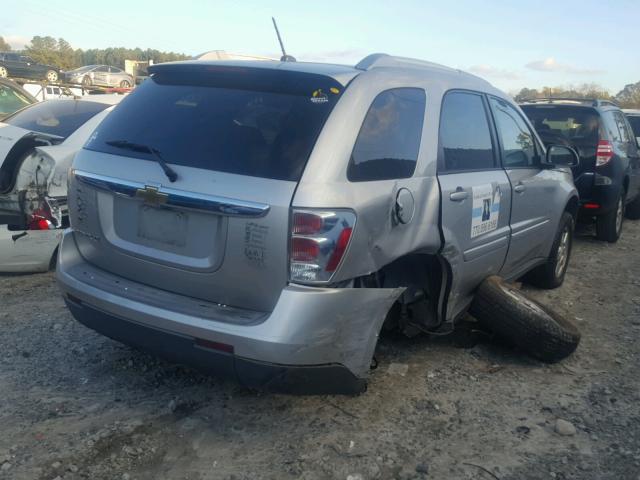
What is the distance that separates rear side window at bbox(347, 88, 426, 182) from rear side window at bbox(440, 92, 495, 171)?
271 millimetres

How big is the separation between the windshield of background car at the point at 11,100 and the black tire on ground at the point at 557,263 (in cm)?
757

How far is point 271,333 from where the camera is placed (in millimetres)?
2736

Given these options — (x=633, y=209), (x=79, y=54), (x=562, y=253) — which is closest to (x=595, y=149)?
(x=562, y=253)

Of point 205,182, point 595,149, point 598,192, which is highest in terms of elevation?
point 205,182

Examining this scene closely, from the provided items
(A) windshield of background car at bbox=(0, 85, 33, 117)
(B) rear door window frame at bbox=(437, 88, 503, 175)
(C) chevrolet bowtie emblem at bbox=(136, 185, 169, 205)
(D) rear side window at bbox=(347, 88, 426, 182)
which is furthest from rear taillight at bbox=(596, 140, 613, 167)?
(A) windshield of background car at bbox=(0, 85, 33, 117)

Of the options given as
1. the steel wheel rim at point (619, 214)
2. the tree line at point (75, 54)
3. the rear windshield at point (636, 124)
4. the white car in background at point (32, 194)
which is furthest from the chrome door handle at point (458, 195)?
the tree line at point (75, 54)

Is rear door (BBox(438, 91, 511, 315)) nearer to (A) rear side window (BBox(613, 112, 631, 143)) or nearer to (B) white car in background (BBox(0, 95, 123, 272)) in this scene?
(B) white car in background (BBox(0, 95, 123, 272))

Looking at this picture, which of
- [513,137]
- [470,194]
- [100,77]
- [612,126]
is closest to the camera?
[470,194]

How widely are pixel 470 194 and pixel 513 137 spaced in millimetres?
1200

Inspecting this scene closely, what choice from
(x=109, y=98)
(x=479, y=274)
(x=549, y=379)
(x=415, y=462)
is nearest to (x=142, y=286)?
(x=415, y=462)

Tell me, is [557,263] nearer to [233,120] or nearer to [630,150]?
[630,150]

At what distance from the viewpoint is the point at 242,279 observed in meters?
2.83

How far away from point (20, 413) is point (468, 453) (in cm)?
228

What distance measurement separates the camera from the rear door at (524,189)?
14.9ft
